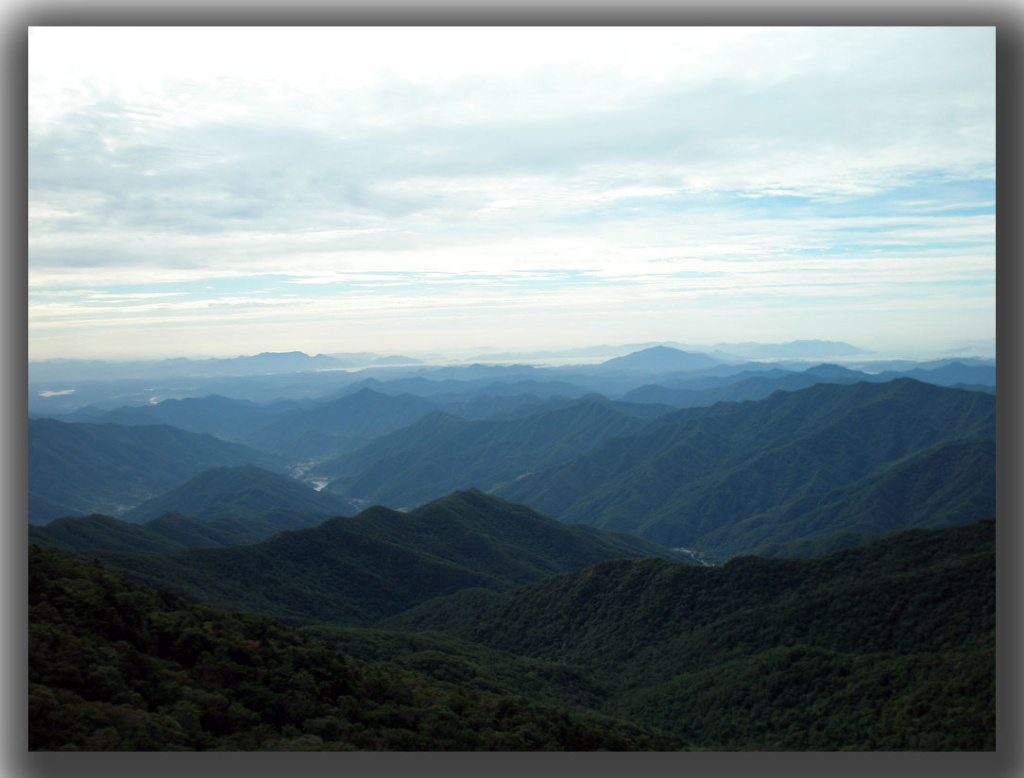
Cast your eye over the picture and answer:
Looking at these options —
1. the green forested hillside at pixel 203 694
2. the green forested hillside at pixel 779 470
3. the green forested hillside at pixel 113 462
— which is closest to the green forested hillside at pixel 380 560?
the green forested hillside at pixel 203 694

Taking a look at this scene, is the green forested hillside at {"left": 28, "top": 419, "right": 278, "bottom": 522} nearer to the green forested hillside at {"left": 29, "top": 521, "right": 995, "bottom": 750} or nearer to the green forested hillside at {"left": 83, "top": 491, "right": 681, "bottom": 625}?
the green forested hillside at {"left": 83, "top": 491, "right": 681, "bottom": 625}

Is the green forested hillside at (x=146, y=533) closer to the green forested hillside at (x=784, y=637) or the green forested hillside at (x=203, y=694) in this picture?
the green forested hillside at (x=784, y=637)

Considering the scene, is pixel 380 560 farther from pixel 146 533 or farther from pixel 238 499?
pixel 238 499

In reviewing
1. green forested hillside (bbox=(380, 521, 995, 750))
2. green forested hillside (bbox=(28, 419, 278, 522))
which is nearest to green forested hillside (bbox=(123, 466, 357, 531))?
green forested hillside (bbox=(28, 419, 278, 522))

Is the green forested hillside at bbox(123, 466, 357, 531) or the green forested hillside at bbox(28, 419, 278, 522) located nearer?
the green forested hillside at bbox(123, 466, 357, 531)

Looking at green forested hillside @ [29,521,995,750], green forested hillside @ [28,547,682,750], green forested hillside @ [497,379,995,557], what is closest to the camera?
green forested hillside @ [28,547,682,750]

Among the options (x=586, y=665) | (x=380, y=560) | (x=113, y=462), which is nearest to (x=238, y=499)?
(x=113, y=462)
